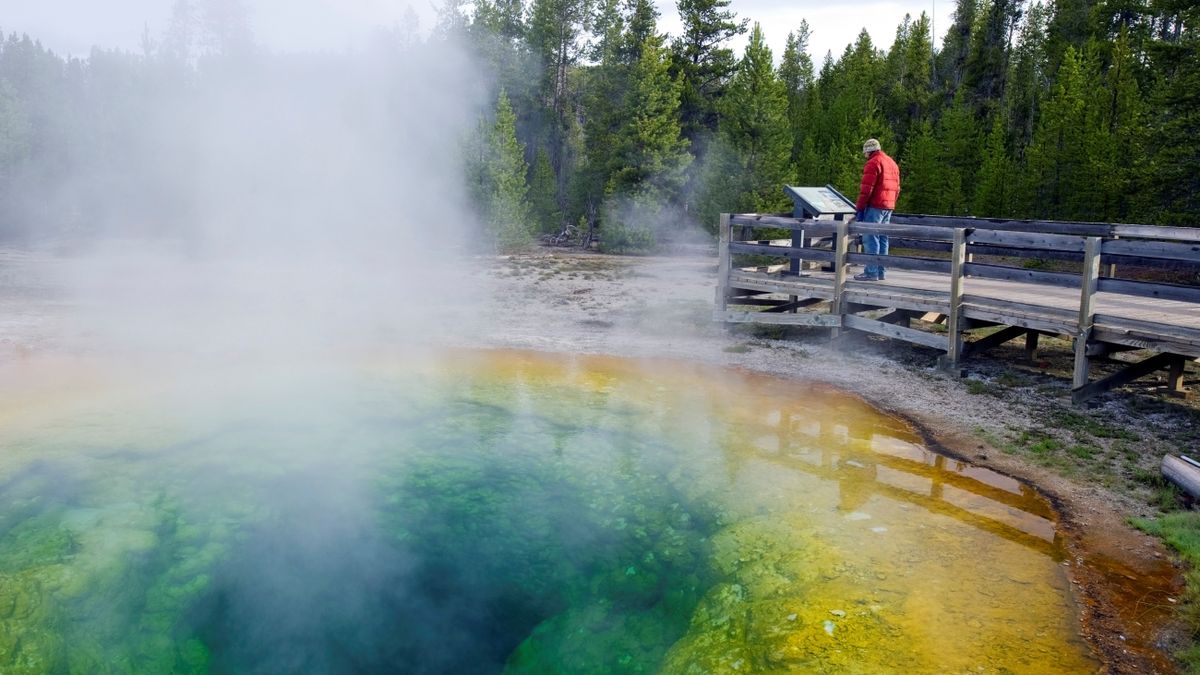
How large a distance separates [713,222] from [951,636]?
16.8m

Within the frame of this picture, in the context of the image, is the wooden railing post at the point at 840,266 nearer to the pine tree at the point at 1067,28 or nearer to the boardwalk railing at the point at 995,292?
the boardwalk railing at the point at 995,292

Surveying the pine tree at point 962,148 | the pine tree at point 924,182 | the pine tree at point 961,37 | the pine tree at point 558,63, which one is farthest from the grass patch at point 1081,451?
the pine tree at point 961,37

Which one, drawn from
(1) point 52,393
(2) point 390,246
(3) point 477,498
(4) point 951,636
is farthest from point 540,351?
(2) point 390,246

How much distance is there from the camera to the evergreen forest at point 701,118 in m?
18.7

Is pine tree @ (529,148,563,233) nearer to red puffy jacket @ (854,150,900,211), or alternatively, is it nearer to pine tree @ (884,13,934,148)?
pine tree @ (884,13,934,148)

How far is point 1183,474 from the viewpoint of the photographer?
15.8 ft

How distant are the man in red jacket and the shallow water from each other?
7.30 ft

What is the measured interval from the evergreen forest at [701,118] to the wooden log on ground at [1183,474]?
12.7 m

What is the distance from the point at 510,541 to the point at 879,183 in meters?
5.81

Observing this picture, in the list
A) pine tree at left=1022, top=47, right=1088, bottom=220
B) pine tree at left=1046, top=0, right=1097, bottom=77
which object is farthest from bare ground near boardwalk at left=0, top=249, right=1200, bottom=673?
pine tree at left=1046, top=0, right=1097, bottom=77

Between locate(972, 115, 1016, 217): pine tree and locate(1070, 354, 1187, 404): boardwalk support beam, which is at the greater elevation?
locate(972, 115, 1016, 217): pine tree

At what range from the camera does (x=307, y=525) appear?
5.02 m

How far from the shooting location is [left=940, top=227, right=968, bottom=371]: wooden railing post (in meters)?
7.25

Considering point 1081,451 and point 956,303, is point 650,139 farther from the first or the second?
point 1081,451
